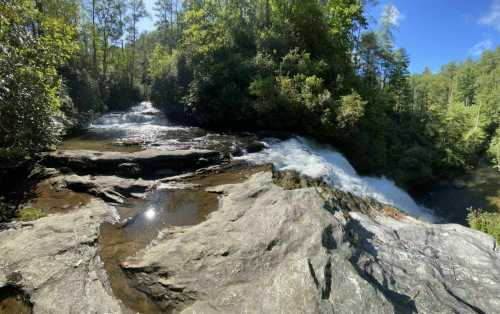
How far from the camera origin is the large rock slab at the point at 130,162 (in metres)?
8.16

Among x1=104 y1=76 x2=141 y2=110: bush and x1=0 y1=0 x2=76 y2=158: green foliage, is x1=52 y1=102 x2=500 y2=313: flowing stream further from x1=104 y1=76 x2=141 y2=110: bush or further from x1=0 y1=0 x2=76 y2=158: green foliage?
x1=104 y1=76 x2=141 y2=110: bush

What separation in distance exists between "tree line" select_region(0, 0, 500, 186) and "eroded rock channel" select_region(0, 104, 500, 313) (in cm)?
318

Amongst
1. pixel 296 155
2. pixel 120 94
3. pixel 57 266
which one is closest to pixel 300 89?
pixel 296 155

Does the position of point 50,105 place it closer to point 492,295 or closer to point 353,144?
point 492,295

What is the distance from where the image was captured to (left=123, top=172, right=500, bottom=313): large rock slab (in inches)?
120

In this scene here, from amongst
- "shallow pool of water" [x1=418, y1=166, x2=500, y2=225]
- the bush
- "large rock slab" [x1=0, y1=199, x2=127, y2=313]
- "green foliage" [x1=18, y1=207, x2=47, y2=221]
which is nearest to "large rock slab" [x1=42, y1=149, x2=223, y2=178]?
"green foliage" [x1=18, y1=207, x2=47, y2=221]

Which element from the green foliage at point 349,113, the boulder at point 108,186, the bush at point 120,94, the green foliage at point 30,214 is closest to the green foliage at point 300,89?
the green foliage at point 349,113

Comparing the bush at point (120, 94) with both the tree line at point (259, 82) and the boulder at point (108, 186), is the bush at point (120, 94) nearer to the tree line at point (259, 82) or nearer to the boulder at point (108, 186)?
the tree line at point (259, 82)

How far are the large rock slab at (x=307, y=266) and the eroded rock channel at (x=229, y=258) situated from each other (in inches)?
0.6

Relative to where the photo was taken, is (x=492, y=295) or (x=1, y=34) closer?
(x=492, y=295)

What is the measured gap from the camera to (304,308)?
2.79 metres

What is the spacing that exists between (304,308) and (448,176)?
22.5 m

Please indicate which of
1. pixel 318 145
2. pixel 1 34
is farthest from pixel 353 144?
pixel 1 34

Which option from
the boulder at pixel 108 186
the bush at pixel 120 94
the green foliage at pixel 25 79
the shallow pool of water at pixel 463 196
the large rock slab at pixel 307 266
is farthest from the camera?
the bush at pixel 120 94
